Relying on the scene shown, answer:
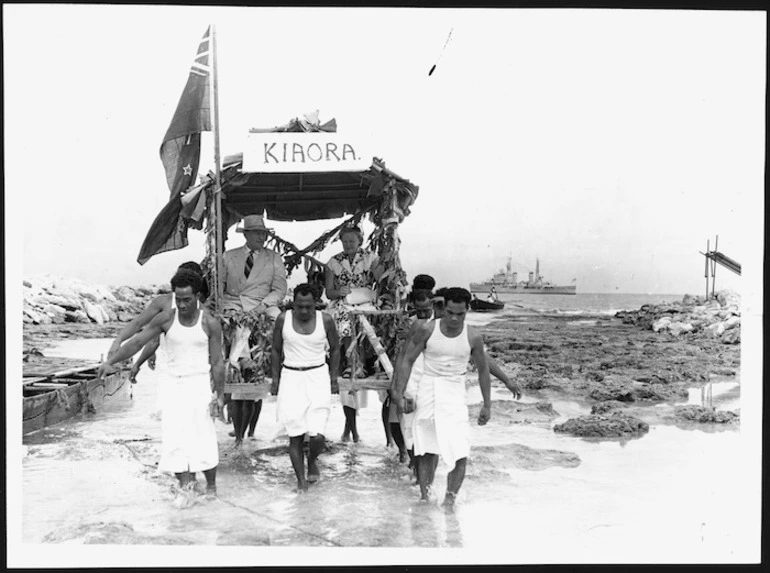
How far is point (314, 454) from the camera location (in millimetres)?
6582

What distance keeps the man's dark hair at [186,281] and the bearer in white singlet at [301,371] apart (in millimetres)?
808

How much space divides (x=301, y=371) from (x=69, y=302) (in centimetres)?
1555

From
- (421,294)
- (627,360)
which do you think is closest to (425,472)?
(421,294)

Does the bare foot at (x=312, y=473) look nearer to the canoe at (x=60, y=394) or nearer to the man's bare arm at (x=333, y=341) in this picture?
the man's bare arm at (x=333, y=341)

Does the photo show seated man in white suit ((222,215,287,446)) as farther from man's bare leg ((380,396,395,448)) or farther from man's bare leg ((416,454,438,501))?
man's bare leg ((416,454,438,501))

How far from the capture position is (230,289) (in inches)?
290

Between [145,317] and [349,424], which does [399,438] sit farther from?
[145,317]

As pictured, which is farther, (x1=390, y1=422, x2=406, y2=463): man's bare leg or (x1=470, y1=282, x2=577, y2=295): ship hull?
(x1=470, y1=282, x2=577, y2=295): ship hull

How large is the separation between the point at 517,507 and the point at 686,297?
17083mm

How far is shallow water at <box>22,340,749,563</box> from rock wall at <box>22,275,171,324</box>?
11044mm

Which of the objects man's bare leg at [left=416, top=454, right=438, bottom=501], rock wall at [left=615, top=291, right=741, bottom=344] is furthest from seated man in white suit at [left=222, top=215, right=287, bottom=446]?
rock wall at [left=615, top=291, right=741, bottom=344]

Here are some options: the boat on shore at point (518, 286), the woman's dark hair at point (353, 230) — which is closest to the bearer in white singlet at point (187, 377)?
the woman's dark hair at point (353, 230)

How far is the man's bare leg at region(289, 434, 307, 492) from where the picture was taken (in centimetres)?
625

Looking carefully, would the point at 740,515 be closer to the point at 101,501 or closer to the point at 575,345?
the point at 101,501
